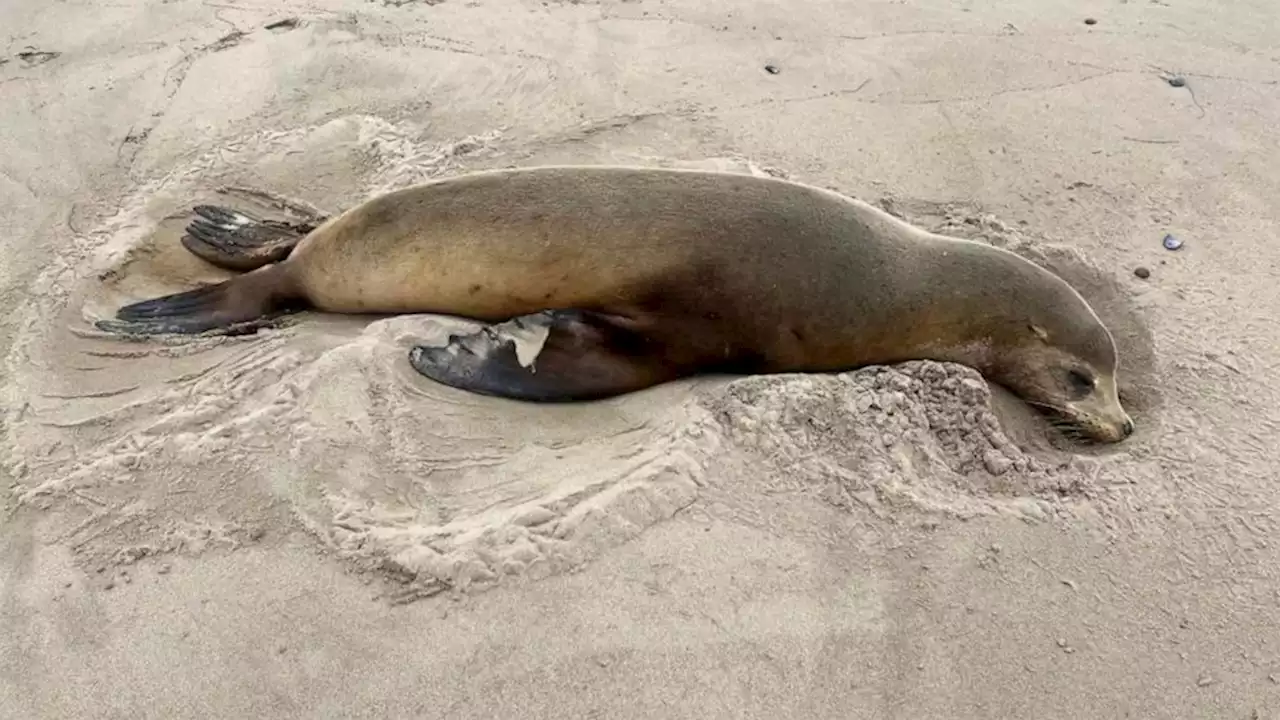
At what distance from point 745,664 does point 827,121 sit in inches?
134

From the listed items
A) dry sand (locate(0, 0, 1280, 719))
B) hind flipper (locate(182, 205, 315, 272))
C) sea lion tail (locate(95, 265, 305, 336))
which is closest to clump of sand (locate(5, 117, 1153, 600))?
dry sand (locate(0, 0, 1280, 719))

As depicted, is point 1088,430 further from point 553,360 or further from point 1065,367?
point 553,360

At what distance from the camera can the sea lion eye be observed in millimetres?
3566

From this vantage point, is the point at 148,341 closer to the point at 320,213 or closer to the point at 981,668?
the point at 320,213

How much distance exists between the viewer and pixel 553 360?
338 centimetres

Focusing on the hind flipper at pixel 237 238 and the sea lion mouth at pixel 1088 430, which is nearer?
the sea lion mouth at pixel 1088 430

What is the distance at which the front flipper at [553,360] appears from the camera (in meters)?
3.30

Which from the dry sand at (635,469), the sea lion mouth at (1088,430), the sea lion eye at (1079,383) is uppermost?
the dry sand at (635,469)

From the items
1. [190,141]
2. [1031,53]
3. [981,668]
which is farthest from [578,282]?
[1031,53]

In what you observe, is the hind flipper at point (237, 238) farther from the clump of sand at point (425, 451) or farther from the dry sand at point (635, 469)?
the clump of sand at point (425, 451)

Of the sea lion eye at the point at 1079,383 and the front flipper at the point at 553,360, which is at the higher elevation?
the front flipper at the point at 553,360

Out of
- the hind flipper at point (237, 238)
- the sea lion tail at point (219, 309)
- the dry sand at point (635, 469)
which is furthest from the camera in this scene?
the hind flipper at point (237, 238)

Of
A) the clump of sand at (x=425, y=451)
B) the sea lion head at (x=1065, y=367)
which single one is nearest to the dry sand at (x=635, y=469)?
the clump of sand at (x=425, y=451)

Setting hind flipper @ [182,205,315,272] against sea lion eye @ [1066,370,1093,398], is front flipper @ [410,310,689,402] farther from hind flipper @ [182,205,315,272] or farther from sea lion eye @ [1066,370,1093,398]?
sea lion eye @ [1066,370,1093,398]
